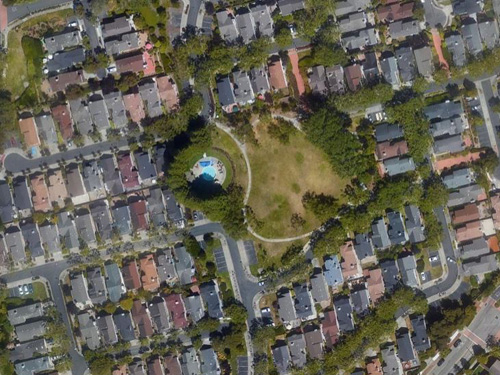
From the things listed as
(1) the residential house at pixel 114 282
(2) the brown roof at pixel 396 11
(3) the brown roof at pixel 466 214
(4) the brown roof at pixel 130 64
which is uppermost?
(4) the brown roof at pixel 130 64

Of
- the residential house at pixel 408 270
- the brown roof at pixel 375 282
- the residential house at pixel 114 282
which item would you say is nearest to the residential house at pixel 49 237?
the residential house at pixel 114 282

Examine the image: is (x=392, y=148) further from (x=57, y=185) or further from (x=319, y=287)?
(x=57, y=185)

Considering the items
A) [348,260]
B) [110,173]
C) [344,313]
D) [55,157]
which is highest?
[55,157]

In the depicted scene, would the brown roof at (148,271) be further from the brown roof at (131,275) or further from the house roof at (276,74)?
the house roof at (276,74)

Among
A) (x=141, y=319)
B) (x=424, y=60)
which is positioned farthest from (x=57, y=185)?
(x=424, y=60)

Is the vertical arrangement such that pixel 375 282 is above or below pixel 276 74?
below

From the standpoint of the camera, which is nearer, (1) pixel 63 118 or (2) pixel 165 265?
(1) pixel 63 118

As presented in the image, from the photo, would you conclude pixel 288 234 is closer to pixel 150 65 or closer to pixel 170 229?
pixel 170 229
